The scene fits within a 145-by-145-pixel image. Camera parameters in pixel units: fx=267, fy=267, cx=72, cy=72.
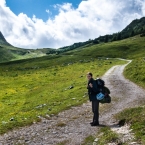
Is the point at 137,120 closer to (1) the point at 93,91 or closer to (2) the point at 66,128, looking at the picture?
(1) the point at 93,91

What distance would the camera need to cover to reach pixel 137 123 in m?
17.2

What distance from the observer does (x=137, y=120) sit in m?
18.0

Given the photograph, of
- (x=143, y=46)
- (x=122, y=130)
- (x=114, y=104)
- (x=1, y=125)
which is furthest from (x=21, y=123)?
→ (x=143, y=46)

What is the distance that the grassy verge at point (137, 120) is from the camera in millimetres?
14948

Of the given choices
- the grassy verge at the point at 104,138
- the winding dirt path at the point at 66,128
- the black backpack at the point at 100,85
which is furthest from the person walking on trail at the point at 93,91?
the grassy verge at the point at 104,138

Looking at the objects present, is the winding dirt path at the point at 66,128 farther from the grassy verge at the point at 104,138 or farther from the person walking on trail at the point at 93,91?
the person walking on trail at the point at 93,91

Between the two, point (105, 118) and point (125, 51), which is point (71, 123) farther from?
point (125, 51)

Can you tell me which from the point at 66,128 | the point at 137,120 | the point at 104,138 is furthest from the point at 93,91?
the point at 104,138

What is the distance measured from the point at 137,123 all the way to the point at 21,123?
9111 millimetres

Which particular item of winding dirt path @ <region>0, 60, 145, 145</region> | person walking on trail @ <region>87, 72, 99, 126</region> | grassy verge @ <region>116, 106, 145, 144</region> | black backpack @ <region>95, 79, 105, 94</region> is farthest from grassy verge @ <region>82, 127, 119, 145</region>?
black backpack @ <region>95, 79, 105, 94</region>

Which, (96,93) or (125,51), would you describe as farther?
(125,51)

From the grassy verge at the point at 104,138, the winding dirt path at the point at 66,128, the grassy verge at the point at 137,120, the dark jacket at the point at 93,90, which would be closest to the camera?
the grassy verge at the point at 137,120

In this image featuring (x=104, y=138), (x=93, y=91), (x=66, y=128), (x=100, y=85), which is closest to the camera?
(x=104, y=138)

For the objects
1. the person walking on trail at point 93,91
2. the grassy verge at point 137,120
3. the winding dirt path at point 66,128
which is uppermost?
the person walking on trail at point 93,91
